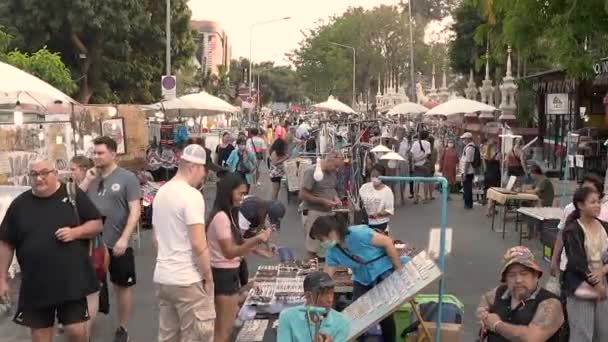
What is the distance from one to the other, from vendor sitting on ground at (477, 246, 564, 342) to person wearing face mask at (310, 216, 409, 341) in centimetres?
170

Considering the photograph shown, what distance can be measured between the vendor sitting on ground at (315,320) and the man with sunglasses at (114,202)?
2.45 meters

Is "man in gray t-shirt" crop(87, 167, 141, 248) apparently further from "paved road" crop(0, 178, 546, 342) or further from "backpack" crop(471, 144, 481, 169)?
"backpack" crop(471, 144, 481, 169)

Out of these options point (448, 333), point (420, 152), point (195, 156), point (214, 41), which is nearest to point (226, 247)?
point (195, 156)

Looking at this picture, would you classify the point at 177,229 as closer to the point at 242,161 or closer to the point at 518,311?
the point at 518,311

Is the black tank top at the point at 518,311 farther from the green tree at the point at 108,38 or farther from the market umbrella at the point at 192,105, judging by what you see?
the green tree at the point at 108,38

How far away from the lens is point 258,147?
69.1 ft

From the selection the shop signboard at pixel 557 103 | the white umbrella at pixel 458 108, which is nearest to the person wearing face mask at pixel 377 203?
the white umbrella at pixel 458 108

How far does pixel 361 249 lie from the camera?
6633mm

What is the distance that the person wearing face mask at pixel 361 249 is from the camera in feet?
21.6

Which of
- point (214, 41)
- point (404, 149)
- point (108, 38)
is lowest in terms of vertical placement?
point (404, 149)

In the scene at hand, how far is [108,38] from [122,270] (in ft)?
93.7

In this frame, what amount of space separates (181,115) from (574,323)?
18576mm

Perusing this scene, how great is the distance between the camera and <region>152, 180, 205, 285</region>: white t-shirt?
5457 millimetres

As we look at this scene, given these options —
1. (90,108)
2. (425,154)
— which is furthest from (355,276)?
(425,154)
